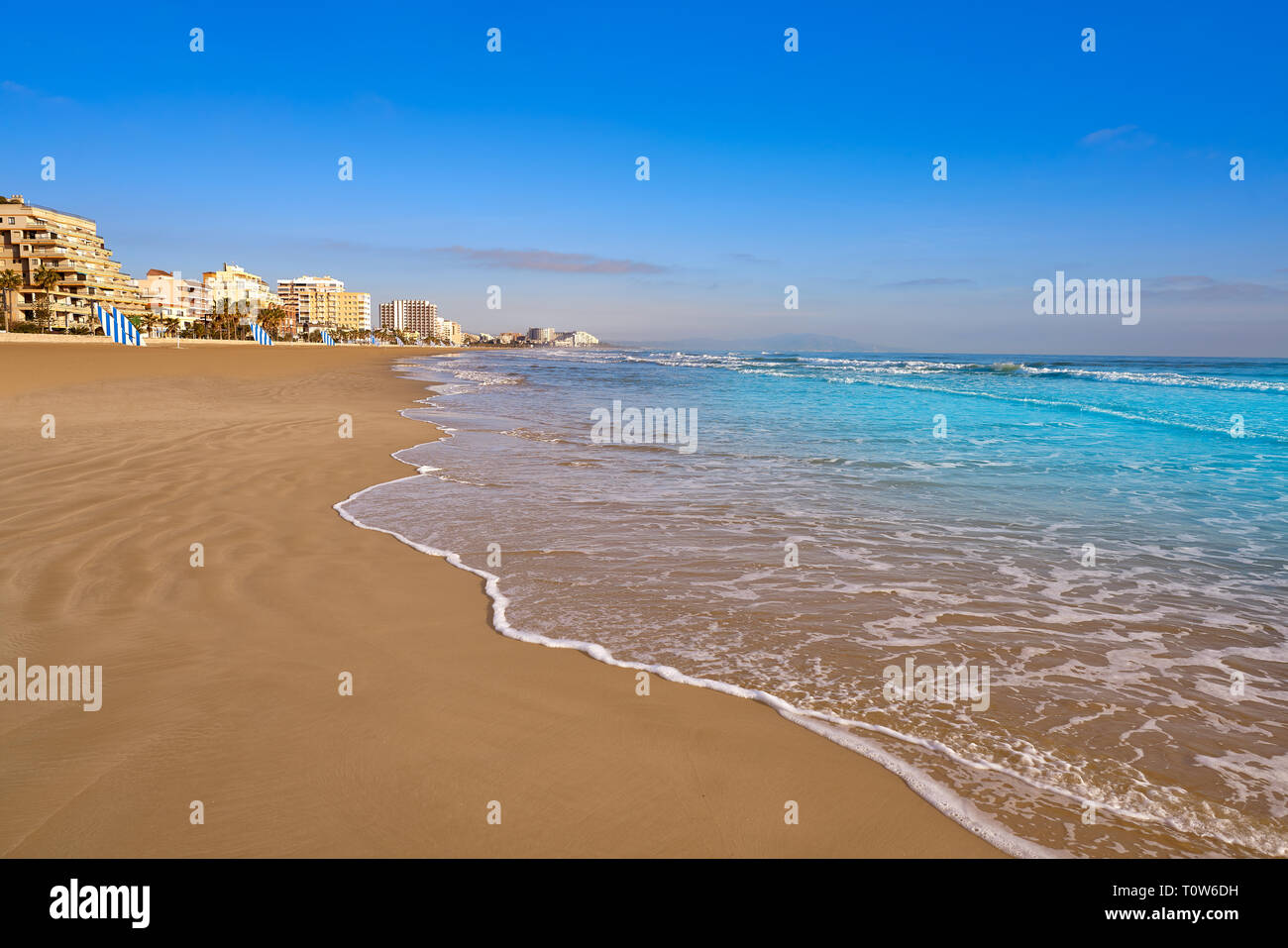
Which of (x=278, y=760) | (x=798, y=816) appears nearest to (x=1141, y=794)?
(x=798, y=816)

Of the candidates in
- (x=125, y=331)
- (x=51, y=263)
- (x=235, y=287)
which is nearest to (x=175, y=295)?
(x=235, y=287)

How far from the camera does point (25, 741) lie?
3.01 m

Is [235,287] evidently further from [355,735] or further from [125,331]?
[355,735]

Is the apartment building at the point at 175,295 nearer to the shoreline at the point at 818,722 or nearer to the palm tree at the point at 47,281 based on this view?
the palm tree at the point at 47,281

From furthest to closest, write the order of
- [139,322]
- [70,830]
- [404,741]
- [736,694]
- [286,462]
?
[139,322], [286,462], [736,694], [404,741], [70,830]

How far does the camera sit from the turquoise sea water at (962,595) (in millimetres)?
2977

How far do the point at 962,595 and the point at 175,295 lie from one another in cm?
19029

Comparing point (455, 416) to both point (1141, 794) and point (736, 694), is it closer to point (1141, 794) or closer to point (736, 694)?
point (736, 694)

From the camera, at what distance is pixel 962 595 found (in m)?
5.13

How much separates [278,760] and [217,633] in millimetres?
1601

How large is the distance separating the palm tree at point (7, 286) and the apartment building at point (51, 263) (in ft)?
10.3

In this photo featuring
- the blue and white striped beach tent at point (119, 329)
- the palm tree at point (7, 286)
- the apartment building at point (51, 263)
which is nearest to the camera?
the blue and white striped beach tent at point (119, 329)

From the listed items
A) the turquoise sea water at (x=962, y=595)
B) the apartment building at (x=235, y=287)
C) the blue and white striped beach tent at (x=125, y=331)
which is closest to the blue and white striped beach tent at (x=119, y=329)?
the blue and white striped beach tent at (x=125, y=331)
